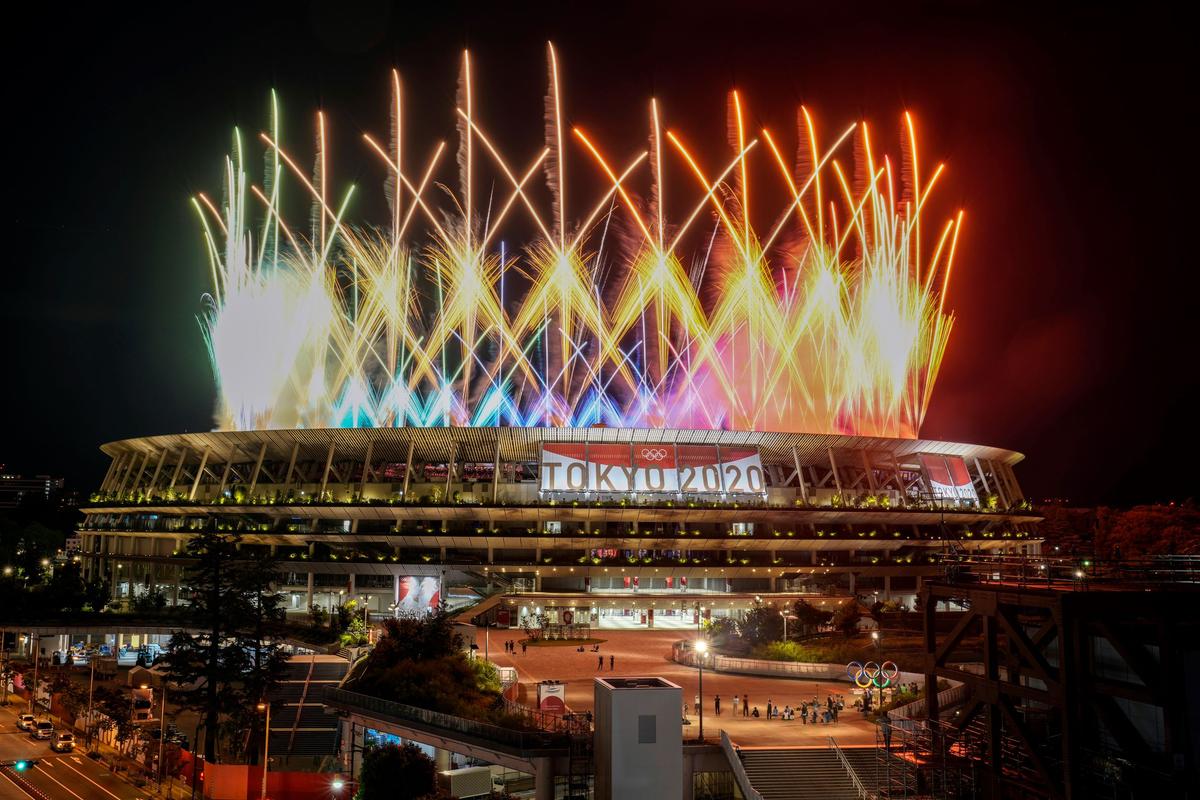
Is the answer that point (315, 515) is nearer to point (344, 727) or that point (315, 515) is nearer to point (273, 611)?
point (273, 611)

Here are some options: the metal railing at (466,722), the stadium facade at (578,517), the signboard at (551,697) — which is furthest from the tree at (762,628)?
the metal railing at (466,722)

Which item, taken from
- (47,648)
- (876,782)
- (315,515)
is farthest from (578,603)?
(876,782)

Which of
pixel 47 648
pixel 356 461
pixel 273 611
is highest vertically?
pixel 356 461

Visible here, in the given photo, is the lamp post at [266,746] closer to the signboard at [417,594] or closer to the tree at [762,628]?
the tree at [762,628]

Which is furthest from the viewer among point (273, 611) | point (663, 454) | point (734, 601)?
point (663, 454)

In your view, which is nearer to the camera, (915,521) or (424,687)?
(424,687)

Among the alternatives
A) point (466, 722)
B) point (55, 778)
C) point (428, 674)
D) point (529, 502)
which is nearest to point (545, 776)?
point (466, 722)

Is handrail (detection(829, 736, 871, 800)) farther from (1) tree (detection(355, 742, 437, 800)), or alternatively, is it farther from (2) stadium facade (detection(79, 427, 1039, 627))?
(2) stadium facade (detection(79, 427, 1039, 627))
